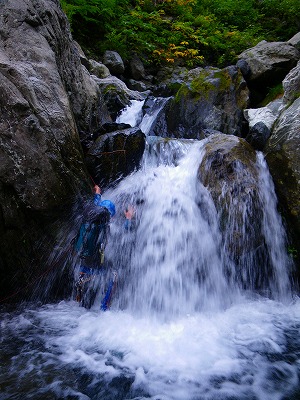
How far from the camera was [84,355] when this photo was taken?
12.0 feet

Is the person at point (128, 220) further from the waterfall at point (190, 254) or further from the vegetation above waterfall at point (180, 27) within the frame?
Result: the vegetation above waterfall at point (180, 27)

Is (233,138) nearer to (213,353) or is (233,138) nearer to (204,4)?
(213,353)

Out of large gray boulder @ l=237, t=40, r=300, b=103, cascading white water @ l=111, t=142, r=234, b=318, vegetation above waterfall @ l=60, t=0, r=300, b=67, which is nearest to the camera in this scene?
cascading white water @ l=111, t=142, r=234, b=318

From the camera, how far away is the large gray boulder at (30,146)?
4602mm

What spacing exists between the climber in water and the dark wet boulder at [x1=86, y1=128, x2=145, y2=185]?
1584mm

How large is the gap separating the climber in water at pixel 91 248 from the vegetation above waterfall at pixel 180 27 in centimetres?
1327

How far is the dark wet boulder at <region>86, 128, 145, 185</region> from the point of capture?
6.41 metres

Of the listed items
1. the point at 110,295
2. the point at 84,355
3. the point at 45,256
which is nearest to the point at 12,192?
the point at 45,256

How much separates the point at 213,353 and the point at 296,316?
1776 mm

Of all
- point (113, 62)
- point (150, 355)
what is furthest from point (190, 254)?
point (113, 62)

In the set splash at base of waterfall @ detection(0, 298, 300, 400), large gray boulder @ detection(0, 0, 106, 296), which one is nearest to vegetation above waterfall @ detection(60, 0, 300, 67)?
large gray boulder @ detection(0, 0, 106, 296)

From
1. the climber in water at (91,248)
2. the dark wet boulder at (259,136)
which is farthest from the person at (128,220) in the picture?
the dark wet boulder at (259,136)

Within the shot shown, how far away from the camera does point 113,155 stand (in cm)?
654

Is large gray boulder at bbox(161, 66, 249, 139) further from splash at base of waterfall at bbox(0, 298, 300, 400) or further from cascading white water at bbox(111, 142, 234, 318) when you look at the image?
splash at base of waterfall at bbox(0, 298, 300, 400)
